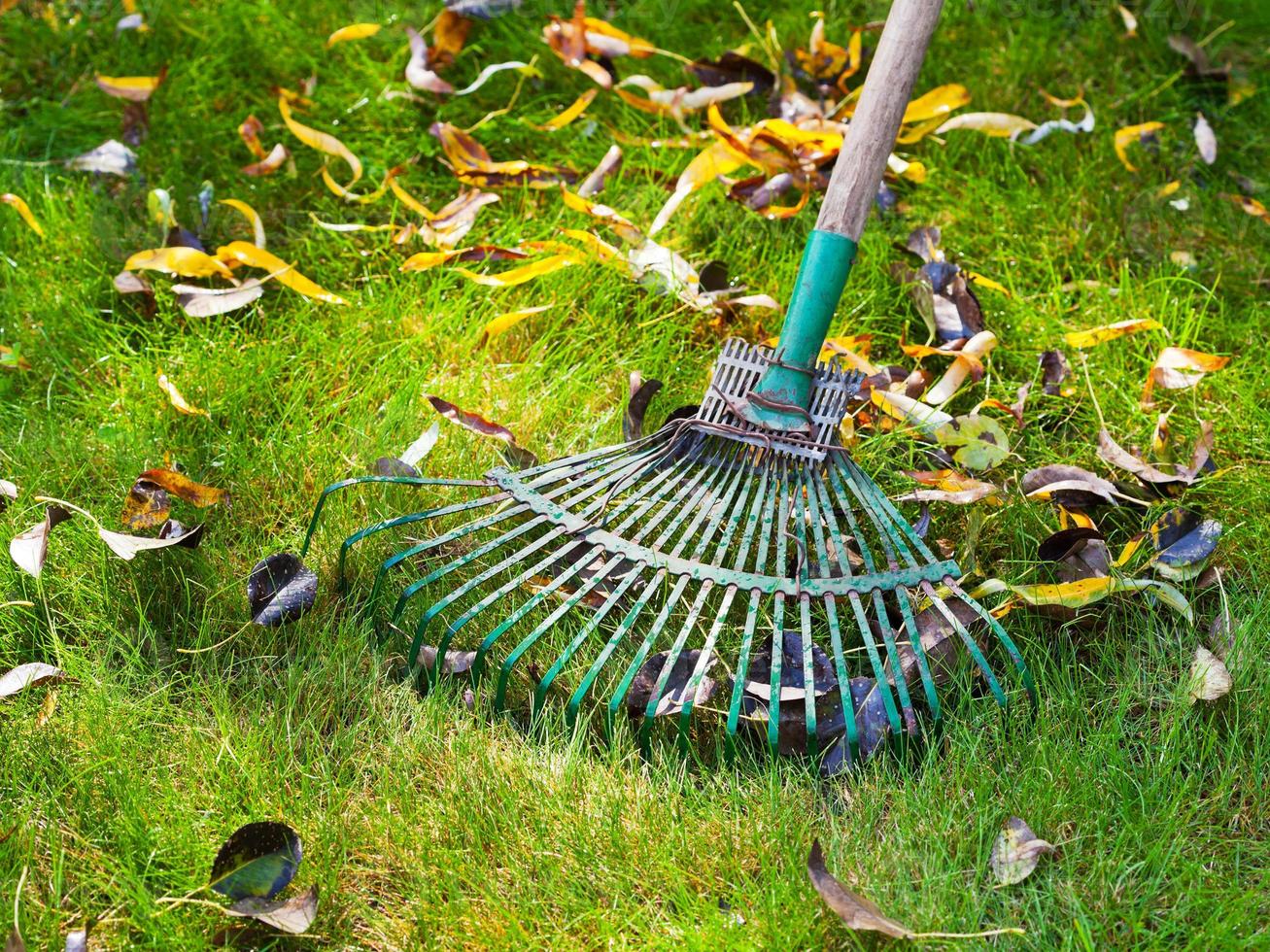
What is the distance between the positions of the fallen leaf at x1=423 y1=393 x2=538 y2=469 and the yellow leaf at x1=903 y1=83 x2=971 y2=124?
4.32 feet

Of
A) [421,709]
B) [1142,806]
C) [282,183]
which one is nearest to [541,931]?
[421,709]

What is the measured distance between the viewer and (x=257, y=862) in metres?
1.51

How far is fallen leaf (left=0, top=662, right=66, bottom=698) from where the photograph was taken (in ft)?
5.80

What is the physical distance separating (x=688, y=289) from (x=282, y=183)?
1.03m

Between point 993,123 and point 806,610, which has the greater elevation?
point 993,123

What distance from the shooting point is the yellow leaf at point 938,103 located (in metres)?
2.81

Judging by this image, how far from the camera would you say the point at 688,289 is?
2516 mm

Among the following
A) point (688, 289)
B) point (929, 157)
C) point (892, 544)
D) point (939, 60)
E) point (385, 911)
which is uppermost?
point (939, 60)

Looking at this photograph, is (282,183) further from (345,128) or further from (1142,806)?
(1142,806)

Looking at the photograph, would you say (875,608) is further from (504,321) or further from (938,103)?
(938,103)

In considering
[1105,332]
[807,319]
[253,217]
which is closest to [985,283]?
[1105,332]

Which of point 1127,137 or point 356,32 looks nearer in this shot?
point 1127,137

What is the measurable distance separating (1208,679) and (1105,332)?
0.85 meters

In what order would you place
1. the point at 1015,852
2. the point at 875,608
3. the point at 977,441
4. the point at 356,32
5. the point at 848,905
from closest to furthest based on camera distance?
the point at 848,905 < the point at 1015,852 < the point at 875,608 < the point at 977,441 < the point at 356,32
